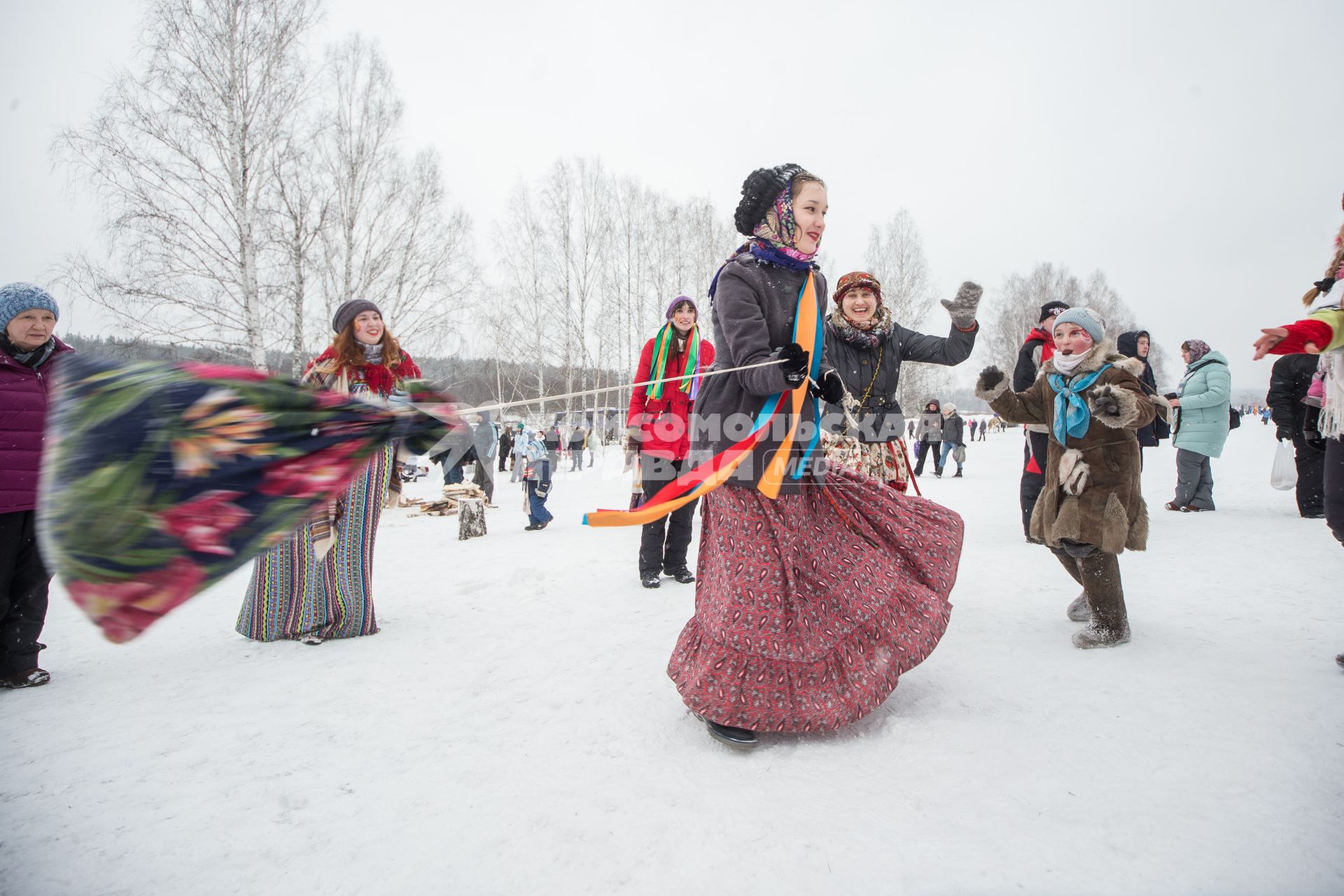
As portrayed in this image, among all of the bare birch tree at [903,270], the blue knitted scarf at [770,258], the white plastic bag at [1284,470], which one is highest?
the bare birch tree at [903,270]

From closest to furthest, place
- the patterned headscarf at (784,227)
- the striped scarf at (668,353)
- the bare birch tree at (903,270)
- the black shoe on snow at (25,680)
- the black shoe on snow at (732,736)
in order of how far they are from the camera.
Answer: the black shoe on snow at (732,736), the patterned headscarf at (784,227), the black shoe on snow at (25,680), the striped scarf at (668,353), the bare birch tree at (903,270)

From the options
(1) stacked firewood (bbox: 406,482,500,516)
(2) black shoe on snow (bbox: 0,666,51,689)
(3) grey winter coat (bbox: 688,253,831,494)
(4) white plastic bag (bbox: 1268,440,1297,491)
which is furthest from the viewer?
(1) stacked firewood (bbox: 406,482,500,516)

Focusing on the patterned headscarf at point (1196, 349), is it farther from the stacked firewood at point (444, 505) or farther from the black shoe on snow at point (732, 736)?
the stacked firewood at point (444, 505)

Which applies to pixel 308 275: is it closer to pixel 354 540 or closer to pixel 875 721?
pixel 354 540

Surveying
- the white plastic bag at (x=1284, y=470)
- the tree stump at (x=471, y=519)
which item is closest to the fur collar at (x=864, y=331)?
the tree stump at (x=471, y=519)

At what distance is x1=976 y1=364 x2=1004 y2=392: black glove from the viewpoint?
282 centimetres

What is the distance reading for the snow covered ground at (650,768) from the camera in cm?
141

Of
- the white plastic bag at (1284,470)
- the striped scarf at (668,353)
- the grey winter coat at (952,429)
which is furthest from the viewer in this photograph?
the grey winter coat at (952,429)

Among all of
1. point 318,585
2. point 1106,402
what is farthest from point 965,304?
point 318,585

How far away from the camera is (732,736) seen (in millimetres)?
1942

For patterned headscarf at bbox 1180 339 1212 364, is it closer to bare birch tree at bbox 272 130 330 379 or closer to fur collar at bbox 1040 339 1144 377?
fur collar at bbox 1040 339 1144 377

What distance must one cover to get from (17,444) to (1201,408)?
894 centimetres

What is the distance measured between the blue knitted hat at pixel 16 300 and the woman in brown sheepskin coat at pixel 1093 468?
4.17 metres

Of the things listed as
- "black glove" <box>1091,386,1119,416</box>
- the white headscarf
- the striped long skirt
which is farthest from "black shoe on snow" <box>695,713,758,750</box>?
the white headscarf
